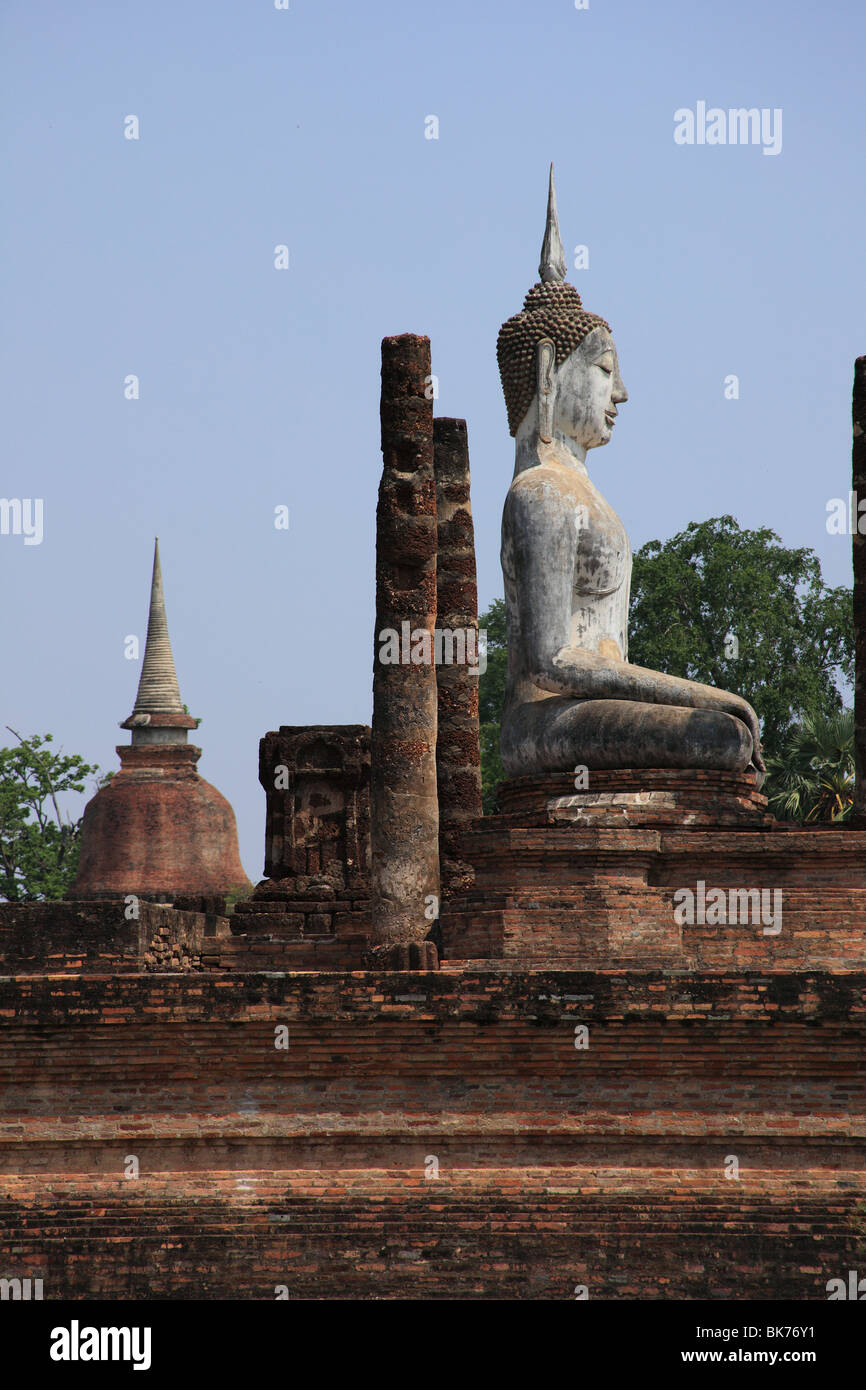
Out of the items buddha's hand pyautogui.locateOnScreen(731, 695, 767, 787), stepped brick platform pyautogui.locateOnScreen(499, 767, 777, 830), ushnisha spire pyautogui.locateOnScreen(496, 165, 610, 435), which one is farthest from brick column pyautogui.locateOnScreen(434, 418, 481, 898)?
buddha's hand pyautogui.locateOnScreen(731, 695, 767, 787)

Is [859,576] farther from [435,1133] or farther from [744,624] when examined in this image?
[744,624]

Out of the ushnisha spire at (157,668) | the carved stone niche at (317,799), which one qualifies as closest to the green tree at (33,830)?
the ushnisha spire at (157,668)

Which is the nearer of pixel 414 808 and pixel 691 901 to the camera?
pixel 691 901

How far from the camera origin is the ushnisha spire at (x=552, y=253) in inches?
542

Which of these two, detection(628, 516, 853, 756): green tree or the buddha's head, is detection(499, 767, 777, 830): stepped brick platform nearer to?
the buddha's head

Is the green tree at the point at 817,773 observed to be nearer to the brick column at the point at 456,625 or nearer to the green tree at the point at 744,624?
the green tree at the point at 744,624

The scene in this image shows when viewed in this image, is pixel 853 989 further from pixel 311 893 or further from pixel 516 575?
pixel 311 893

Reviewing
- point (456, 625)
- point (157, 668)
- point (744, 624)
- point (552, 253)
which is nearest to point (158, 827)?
point (157, 668)

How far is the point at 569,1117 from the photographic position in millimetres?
9266

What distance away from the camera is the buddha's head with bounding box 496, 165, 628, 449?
1324 centimetres

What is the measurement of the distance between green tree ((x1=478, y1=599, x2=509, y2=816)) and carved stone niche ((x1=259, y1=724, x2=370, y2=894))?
1772 cm

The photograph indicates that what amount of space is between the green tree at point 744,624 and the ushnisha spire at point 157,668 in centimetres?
1303
